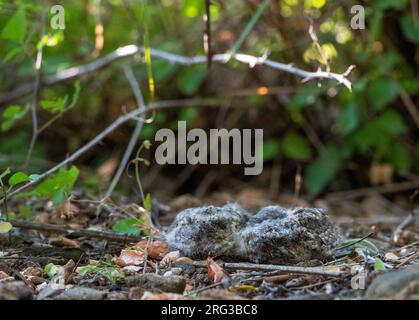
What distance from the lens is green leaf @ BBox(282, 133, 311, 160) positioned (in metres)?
4.29

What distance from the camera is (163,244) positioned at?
212 centimetres

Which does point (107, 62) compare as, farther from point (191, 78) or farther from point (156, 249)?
point (156, 249)

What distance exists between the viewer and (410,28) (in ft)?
12.5

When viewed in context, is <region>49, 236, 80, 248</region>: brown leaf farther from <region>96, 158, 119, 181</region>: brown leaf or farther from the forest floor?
<region>96, 158, 119, 181</region>: brown leaf

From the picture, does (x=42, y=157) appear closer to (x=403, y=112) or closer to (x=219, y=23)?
(x=219, y=23)

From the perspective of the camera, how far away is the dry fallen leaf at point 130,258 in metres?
2.00

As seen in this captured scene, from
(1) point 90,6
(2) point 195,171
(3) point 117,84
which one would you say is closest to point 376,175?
(2) point 195,171

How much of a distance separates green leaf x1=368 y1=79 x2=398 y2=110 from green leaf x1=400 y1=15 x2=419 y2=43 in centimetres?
30

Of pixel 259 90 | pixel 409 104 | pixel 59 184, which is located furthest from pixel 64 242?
pixel 409 104

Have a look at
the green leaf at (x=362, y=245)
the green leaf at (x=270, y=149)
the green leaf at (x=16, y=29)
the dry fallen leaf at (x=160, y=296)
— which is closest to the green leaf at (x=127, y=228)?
the dry fallen leaf at (x=160, y=296)

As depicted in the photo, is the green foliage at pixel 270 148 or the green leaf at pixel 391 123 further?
the green foliage at pixel 270 148

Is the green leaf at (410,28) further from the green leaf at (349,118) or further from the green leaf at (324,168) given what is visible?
the green leaf at (324,168)

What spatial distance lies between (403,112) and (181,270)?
2714 millimetres

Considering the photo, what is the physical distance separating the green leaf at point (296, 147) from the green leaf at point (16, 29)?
2.14 metres
